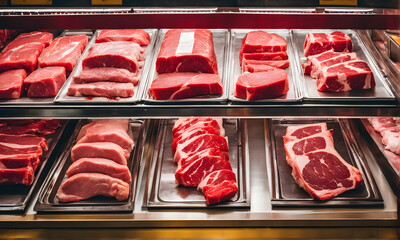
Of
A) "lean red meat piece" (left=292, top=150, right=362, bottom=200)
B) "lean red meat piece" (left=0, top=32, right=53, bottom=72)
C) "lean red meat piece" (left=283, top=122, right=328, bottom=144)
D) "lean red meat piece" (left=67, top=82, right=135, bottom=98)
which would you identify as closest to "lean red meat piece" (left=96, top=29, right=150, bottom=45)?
"lean red meat piece" (left=0, top=32, right=53, bottom=72)

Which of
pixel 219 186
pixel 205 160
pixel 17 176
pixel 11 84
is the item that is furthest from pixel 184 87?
pixel 17 176

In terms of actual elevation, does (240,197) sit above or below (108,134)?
below

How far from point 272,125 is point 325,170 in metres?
0.65

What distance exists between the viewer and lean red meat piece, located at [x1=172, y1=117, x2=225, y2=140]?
10.3ft

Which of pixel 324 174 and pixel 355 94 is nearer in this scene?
pixel 355 94

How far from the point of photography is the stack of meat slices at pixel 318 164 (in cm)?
271

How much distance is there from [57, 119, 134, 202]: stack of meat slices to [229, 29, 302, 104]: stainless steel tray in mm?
847

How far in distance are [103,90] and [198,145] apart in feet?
2.43

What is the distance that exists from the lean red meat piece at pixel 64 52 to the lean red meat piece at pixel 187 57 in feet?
2.04

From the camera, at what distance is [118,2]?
2332 mm

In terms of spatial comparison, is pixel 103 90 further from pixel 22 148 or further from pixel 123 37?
pixel 22 148

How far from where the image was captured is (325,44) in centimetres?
296

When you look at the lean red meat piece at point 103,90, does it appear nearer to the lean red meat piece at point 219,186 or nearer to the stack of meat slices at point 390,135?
the lean red meat piece at point 219,186

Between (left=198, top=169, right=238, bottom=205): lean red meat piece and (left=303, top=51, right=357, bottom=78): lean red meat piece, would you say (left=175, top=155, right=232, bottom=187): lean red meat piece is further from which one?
(left=303, top=51, right=357, bottom=78): lean red meat piece
